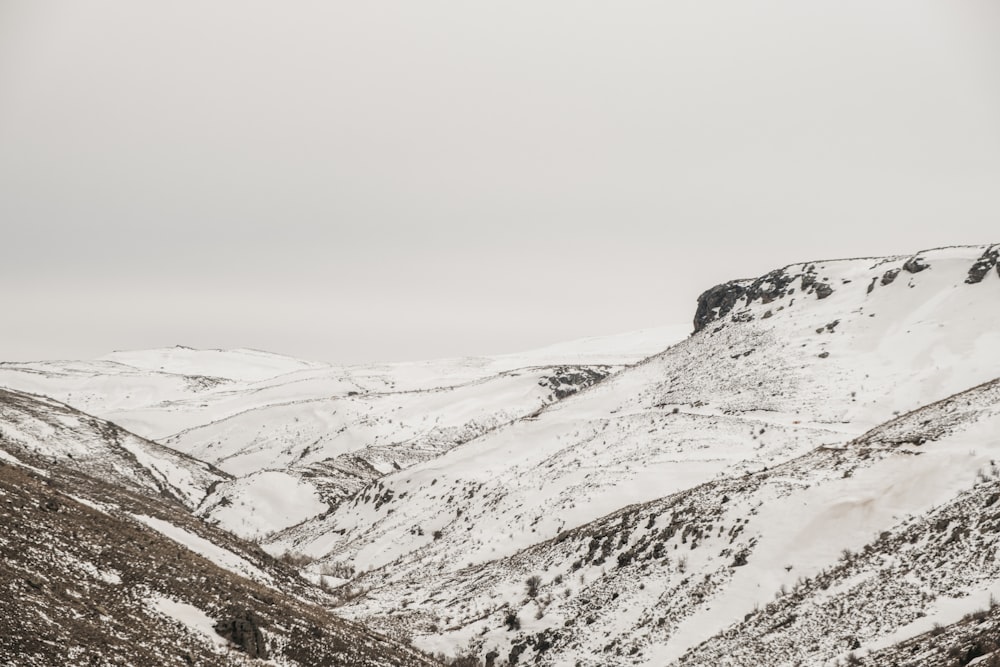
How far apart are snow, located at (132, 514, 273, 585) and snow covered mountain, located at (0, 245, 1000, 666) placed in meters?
0.98

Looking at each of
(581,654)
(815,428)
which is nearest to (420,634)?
(581,654)

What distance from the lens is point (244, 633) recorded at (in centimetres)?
2130

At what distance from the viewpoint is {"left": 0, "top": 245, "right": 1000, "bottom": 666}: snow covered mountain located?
23188 mm

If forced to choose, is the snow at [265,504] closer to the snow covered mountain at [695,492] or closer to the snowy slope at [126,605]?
the snow covered mountain at [695,492]

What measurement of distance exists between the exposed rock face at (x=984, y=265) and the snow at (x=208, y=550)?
67.7 meters

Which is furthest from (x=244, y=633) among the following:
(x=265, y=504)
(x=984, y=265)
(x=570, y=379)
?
(x=570, y=379)

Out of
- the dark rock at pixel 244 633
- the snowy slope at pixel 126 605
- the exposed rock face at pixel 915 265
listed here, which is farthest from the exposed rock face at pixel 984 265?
the dark rock at pixel 244 633

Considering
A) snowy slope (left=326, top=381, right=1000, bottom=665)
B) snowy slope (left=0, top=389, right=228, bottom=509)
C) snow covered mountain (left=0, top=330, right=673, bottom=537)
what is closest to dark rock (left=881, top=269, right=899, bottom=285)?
snowy slope (left=326, top=381, right=1000, bottom=665)

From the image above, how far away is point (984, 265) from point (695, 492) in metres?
51.1

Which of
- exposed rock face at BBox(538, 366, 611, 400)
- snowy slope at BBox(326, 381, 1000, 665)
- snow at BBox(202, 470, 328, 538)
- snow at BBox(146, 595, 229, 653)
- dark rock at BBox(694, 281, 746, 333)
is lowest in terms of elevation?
snow at BBox(202, 470, 328, 538)

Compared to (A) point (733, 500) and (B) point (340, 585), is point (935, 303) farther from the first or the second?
(B) point (340, 585)

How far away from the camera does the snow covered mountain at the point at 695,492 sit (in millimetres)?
23188

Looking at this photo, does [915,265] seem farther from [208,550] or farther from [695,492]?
[208,550]

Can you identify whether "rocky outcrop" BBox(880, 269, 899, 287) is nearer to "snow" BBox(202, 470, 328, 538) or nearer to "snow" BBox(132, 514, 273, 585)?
"snow" BBox(202, 470, 328, 538)
